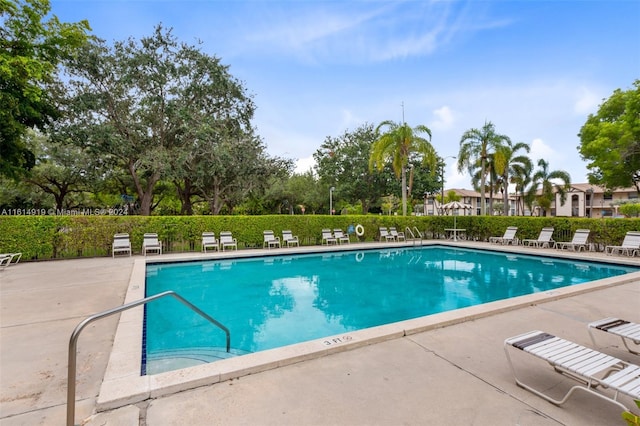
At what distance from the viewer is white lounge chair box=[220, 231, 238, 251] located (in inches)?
587

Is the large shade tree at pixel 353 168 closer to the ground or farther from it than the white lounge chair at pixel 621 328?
farther from it

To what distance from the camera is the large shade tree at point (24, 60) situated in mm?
12250

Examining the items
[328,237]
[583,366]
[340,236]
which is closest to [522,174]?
[340,236]

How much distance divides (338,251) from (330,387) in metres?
12.9

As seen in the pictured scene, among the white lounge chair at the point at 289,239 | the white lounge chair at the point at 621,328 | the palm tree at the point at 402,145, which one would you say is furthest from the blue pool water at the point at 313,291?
the palm tree at the point at 402,145

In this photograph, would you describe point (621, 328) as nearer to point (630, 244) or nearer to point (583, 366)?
point (583, 366)

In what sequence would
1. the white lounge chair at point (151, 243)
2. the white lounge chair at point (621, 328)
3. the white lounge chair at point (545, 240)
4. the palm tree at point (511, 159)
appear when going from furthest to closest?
the palm tree at point (511, 159), the white lounge chair at point (545, 240), the white lounge chair at point (151, 243), the white lounge chair at point (621, 328)

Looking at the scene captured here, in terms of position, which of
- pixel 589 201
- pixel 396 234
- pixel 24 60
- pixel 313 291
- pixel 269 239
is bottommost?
pixel 313 291

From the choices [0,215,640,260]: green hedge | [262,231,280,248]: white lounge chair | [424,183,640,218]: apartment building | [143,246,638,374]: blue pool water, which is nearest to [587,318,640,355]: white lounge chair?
[143,246,638,374]: blue pool water

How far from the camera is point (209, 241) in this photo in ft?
47.9

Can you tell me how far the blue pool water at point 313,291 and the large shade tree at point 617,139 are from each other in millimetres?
14791

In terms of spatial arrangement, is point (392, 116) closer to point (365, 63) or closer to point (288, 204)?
point (365, 63)

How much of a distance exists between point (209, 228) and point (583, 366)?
14721 millimetres

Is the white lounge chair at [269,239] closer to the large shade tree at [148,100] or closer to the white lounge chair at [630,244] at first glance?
the large shade tree at [148,100]
